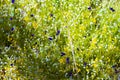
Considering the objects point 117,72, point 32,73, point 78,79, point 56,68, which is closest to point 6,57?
point 32,73

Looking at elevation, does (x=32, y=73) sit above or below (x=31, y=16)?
below

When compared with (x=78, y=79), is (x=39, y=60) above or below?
above

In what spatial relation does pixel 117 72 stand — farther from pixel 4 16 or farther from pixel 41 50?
pixel 4 16

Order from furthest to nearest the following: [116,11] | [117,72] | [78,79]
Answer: [116,11], [117,72], [78,79]

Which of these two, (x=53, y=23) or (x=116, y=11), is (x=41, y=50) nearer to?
(x=53, y=23)

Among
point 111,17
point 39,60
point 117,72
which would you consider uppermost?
point 111,17

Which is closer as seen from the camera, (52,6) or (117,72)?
(117,72)

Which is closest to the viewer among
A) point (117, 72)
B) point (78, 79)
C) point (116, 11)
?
point (78, 79)
